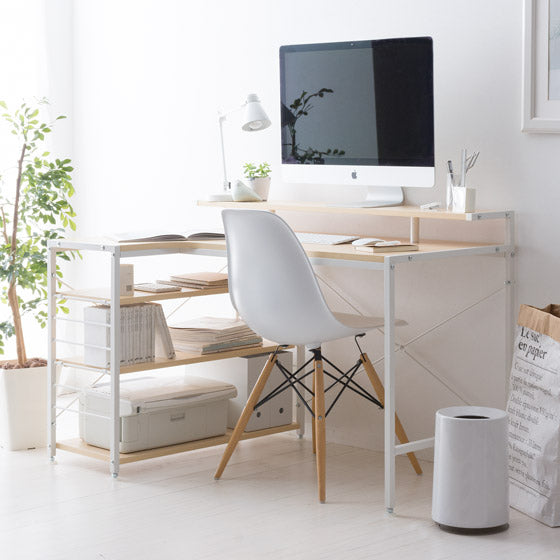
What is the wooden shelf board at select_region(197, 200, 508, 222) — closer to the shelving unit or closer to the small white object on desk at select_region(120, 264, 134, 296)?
the shelving unit

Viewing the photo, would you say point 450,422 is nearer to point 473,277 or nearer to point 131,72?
point 473,277

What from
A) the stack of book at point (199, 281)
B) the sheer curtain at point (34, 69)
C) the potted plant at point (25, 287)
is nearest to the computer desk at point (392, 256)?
the stack of book at point (199, 281)

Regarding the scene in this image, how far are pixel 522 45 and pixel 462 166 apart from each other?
0.40 metres

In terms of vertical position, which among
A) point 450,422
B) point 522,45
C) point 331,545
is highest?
point 522,45

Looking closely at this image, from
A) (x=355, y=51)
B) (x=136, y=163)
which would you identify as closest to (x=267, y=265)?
(x=355, y=51)

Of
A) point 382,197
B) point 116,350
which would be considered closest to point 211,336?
point 116,350

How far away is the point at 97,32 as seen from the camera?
470 cm

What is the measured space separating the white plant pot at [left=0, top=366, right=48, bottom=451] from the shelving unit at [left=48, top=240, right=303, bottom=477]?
141mm

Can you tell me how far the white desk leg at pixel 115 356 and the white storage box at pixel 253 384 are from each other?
53 cm

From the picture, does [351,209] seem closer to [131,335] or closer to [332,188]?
[332,188]

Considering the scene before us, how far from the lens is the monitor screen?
3.36 metres

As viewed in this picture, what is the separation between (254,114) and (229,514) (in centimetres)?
Result: 138

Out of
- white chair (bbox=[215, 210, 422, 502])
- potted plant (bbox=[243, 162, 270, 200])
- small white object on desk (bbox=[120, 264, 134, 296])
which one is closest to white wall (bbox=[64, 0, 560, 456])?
potted plant (bbox=[243, 162, 270, 200])

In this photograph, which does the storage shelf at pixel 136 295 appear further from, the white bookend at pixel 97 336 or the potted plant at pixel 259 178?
the potted plant at pixel 259 178
